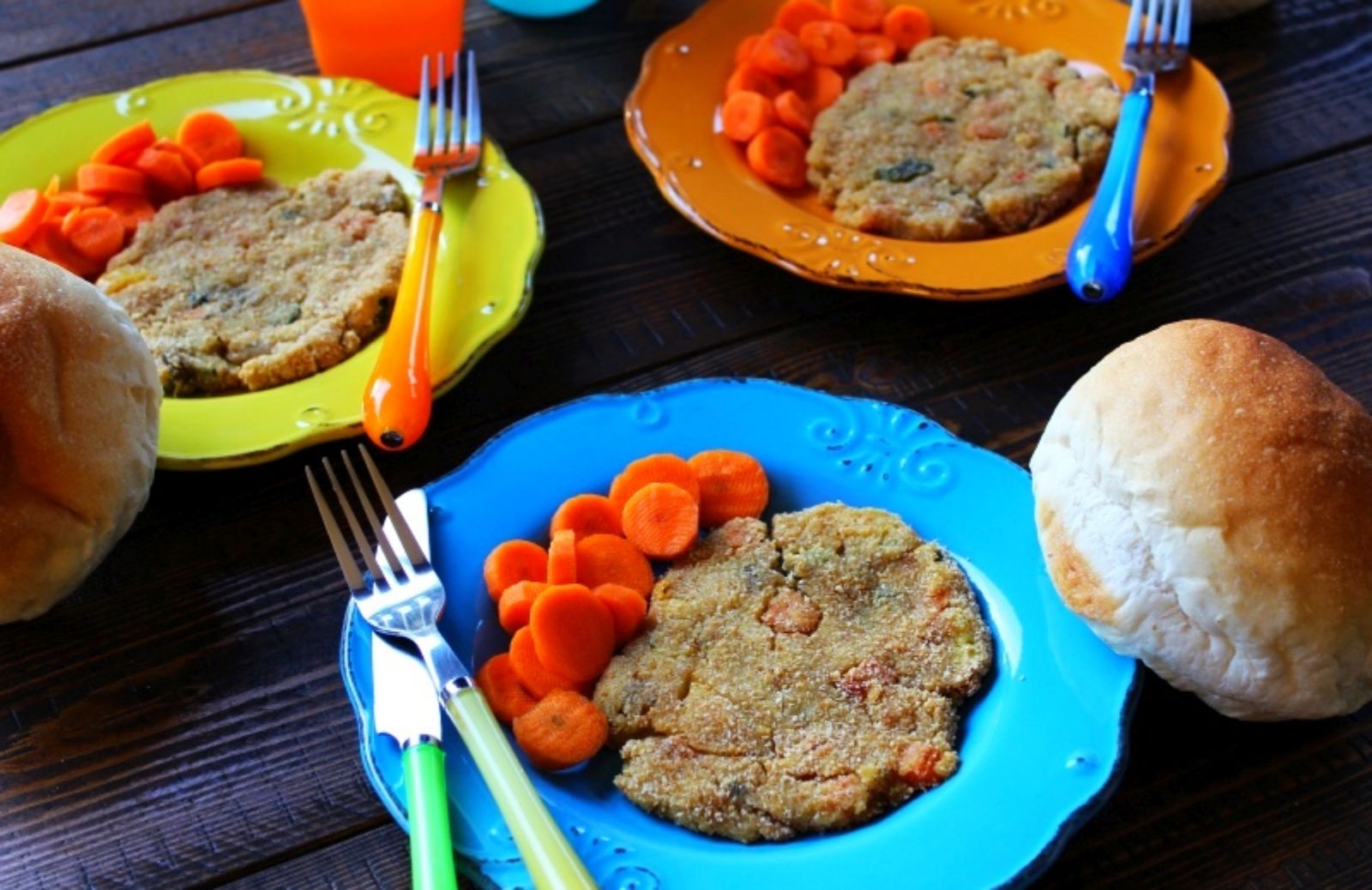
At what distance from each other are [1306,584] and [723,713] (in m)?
0.51

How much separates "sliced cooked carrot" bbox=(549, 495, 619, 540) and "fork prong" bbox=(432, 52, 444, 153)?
0.68 m

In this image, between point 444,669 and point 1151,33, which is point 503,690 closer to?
point 444,669

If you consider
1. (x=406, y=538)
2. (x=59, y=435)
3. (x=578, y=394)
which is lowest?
(x=578, y=394)

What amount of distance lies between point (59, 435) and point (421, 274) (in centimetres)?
47

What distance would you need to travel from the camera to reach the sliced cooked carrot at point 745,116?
1.85 metres

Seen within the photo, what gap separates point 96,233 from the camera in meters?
1.69

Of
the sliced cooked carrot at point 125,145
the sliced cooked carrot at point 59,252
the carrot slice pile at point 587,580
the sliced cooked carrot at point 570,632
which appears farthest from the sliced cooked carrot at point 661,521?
the sliced cooked carrot at point 125,145

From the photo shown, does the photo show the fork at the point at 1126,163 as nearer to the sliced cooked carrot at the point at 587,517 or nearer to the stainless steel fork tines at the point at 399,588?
the sliced cooked carrot at the point at 587,517

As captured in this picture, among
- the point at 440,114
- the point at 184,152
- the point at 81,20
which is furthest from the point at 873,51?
the point at 81,20

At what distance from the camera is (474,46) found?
2188 millimetres

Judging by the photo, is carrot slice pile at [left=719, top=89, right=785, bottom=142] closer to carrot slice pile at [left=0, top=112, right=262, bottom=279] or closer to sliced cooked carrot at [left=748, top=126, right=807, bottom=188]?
sliced cooked carrot at [left=748, top=126, right=807, bottom=188]

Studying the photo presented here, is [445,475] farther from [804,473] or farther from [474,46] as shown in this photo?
[474,46]

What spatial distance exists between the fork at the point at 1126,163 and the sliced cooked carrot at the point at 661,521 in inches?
23.6

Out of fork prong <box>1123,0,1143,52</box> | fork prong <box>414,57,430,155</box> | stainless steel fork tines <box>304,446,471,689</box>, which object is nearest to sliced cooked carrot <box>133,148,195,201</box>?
fork prong <box>414,57,430,155</box>
